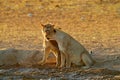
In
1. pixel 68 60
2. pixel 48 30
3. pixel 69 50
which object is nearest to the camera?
pixel 48 30

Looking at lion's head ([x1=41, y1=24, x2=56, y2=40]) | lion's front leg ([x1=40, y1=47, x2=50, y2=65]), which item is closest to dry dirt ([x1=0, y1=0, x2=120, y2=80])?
lion's front leg ([x1=40, y1=47, x2=50, y2=65])

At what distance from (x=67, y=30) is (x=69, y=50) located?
6.02 metres

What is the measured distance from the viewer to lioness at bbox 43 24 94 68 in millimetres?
11836

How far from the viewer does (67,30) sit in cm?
1806

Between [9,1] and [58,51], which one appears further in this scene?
[9,1]

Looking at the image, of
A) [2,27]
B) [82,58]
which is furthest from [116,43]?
[2,27]

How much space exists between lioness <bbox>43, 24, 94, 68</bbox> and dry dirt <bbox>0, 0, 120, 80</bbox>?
220 millimetres

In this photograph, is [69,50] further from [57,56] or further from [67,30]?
[67,30]

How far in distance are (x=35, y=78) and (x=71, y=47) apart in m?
1.42

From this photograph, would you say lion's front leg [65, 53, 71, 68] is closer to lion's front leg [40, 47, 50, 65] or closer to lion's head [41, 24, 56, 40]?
lion's front leg [40, 47, 50, 65]

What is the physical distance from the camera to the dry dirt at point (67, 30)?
11422mm

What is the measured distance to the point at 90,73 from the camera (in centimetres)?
1139

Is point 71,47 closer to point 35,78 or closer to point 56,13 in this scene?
point 35,78

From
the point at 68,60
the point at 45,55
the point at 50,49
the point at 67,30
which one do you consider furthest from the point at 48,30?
the point at 67,30
